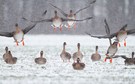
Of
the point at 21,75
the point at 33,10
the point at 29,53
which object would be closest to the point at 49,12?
the point at 33,10

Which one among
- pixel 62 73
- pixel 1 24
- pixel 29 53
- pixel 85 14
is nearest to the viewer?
pixel 62 73

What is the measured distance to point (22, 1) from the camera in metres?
21.7

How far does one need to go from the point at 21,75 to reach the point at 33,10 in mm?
15108

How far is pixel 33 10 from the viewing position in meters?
21.6

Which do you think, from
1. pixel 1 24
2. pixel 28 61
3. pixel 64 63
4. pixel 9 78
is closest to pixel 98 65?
pixel 64 63

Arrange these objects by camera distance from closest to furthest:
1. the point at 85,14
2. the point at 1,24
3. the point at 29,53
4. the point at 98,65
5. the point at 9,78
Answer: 1. the point at 9,78
2. the point at 98,65
3. the point at 29,53
4. the point at 1,24
5. the point at 85,14

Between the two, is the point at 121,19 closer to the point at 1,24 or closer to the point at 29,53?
the point at 1,24

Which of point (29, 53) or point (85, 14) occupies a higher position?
point (85, 14)

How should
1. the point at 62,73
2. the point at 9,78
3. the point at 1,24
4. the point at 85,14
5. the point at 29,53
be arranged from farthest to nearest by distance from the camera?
1. the point at 85,14
2. the point at 1,24
3. the point at 29,53
4. the point at 62,73
5. the point at 9,78

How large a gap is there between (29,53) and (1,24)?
10.7m

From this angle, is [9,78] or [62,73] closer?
[9,78]

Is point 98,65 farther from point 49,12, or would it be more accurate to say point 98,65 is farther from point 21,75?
point 49,12

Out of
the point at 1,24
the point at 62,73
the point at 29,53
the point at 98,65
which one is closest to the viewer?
the point at 62,73

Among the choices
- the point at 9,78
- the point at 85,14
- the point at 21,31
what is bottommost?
the point at 9,78
